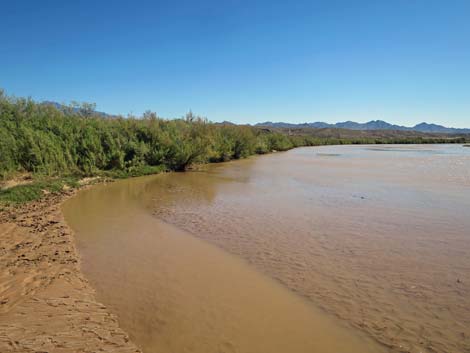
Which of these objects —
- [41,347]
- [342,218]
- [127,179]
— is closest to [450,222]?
[342,218]

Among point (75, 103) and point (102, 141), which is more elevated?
point (75, 103)

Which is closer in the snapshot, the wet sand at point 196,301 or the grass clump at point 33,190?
the wet sand at point 196,301

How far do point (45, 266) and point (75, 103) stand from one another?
21059 millimetres

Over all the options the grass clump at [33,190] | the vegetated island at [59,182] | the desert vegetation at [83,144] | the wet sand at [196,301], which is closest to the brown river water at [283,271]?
the wet sand at [196,301]

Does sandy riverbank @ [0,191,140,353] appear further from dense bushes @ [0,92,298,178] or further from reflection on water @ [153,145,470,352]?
dense bushes @ [0,92,298,178]

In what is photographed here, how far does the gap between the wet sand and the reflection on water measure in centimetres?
42

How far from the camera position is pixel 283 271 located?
20.1ft

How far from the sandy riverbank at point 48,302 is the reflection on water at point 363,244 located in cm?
303

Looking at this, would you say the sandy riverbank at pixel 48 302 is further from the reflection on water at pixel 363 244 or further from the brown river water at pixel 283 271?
the reflection on water at pixel 363 244

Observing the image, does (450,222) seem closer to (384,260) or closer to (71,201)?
(384,260)

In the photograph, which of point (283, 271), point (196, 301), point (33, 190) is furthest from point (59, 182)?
point (283, 271)

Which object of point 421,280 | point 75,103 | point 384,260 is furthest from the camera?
point 75,103

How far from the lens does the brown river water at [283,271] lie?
13.8ft

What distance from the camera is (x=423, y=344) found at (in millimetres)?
3986
